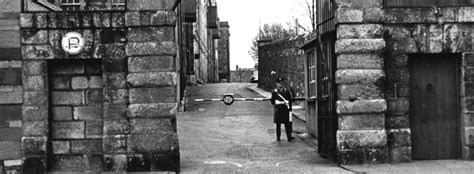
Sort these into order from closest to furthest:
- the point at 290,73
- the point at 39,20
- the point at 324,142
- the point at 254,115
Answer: the point at 39,20, the point at 324,142, the point at 254,115, the point at 290,73

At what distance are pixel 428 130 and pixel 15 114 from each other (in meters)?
8.07

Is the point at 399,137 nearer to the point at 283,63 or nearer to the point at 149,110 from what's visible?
the point at 149,110

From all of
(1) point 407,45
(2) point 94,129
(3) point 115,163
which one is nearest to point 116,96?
(2) point 94,129

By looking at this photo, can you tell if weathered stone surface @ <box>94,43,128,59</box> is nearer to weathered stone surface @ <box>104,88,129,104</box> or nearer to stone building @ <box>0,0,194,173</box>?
stone building @ <box>0,0,194,173</box>

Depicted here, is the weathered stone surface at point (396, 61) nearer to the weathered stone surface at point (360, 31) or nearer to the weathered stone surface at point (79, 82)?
the weathered stone surface at point (360, 31)

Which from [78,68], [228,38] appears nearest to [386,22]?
[78,68]

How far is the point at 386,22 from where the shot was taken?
40.1 feet

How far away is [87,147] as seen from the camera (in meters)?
12.1

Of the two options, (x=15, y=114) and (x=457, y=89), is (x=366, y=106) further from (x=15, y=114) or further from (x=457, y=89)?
(x=15, y=114)

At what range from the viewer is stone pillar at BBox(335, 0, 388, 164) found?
39.6ft

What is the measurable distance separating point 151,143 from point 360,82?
417 centimetres

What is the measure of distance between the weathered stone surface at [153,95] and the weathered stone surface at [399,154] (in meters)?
4.38

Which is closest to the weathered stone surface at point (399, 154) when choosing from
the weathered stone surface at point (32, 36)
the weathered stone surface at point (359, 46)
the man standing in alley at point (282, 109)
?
the weathered stone surface at point (359, 46)

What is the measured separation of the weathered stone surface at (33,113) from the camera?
11844 mm
